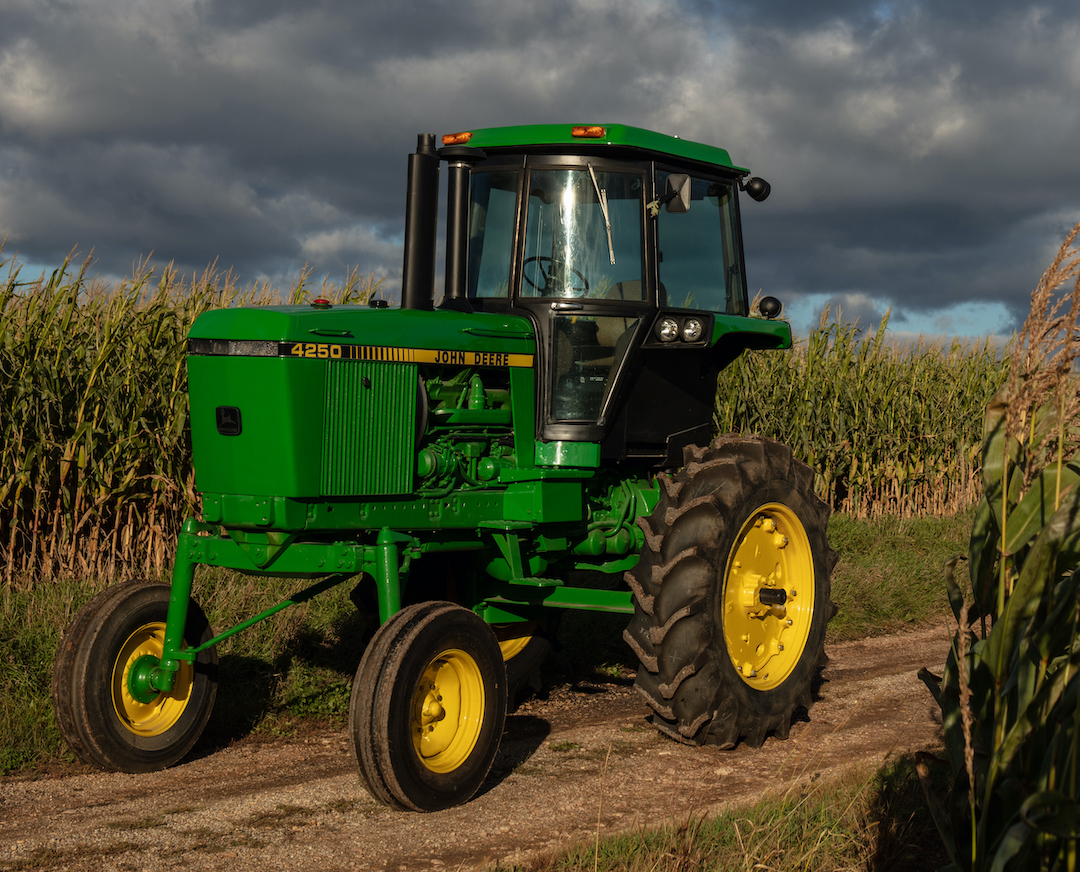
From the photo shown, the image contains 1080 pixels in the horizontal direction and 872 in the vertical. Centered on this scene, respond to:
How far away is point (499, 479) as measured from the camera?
529 centimetres

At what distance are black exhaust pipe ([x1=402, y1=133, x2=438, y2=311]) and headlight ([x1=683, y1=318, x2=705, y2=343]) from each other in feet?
4.44

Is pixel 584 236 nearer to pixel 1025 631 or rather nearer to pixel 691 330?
pixel 691 330

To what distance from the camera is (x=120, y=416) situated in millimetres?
7012

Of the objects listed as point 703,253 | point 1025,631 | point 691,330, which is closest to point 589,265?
point 691,330

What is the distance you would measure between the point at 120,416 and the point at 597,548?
11.1 feet

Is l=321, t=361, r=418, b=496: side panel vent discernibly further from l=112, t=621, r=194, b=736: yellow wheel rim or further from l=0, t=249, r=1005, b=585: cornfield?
l=0, t=249, r=1005, b=585: cornfield

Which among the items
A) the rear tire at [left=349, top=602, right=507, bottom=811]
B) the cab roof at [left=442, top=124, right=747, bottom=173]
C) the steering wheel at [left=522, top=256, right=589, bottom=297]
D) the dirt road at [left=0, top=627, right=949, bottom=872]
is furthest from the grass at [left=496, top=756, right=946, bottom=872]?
the cab roof at [left=442, top=124, right=747, bottom=173]

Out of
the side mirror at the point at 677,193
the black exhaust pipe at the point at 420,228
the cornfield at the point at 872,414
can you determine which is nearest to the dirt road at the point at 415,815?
the black exhaust pipe at the point at 420,228

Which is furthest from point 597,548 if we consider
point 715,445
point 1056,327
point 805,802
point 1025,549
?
point 1056,327

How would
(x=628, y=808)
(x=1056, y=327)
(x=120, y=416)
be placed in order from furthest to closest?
(x=120, y=416), (x=628, y=808), (x=1056, y=327)

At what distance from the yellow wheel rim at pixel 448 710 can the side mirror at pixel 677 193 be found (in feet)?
7.83

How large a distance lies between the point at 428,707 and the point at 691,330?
238 centimetres

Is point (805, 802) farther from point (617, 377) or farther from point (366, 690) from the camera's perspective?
point (617, 377)

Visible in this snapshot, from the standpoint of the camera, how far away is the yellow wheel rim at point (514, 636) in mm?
6043
